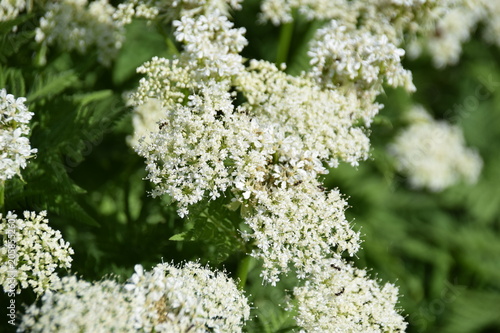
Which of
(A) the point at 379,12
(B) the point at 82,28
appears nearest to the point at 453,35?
(A) the point at 379,12

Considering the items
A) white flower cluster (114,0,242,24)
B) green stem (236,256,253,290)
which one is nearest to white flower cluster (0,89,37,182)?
white flower cluster (114,0,242,24)

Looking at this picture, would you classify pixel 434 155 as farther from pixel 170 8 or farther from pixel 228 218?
pixel 228 218

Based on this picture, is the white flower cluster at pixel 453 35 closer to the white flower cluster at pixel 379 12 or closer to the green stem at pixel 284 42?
the white flower cluster at pixel 379 12

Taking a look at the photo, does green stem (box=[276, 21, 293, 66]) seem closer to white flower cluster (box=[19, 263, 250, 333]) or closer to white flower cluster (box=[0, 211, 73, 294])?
white flower cluster (box=[19, 263, 250, 333])

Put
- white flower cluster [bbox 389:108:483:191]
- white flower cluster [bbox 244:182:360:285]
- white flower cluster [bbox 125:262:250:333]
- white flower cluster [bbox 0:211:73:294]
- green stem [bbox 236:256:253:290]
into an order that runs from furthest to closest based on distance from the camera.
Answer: white flower cluster [bbox 389:108:483:191], green stem [bbox 236:256:253:290], white flower cluster [bbox 244:182:360:285], white flower cluster [bbox 0:211:73:294], white flower cluster [bbox 125:262:250:333]

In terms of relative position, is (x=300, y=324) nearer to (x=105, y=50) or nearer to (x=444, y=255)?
(x=105, y=50)

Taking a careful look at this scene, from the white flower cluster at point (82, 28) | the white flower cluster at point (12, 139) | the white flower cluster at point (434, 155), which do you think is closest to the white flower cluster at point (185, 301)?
the white flower cluster at point (12, 139)
